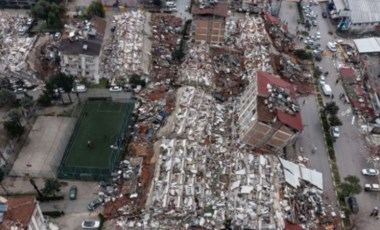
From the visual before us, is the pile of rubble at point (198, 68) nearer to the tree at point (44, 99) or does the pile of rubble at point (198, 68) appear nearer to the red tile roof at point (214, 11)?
the red tile roof at point (214, 11)

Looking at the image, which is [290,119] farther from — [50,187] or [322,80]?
[50,187]

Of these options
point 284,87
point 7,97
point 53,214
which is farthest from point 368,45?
point 7,97

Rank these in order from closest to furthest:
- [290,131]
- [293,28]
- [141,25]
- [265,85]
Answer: [290,131] → [265,85] → [141,25] → [293,28]

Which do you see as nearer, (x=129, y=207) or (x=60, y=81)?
(x=129, y=207)

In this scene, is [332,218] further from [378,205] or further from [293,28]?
[293,28]

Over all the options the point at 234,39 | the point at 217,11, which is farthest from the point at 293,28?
the point at 217,11
